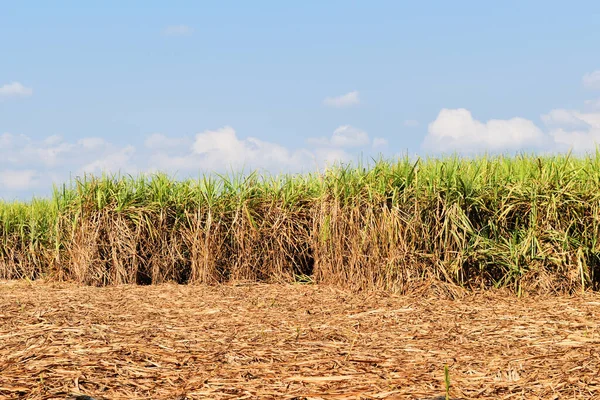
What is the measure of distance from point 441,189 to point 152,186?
412cm

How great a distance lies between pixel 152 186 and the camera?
28.2 ft

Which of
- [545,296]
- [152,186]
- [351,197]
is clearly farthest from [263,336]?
[152,186]

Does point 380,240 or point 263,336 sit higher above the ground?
point 380,240

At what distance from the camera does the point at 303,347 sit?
4.28 meters

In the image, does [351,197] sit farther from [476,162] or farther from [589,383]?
[589,383]

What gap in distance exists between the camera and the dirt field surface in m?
3.39

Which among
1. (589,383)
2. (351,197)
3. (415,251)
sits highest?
(351,197)

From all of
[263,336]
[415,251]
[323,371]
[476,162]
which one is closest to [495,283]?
[415,251]

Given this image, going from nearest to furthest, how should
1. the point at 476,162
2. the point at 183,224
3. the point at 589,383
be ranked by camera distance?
the point at 589,383, the point at 476,162, the point at 183,224

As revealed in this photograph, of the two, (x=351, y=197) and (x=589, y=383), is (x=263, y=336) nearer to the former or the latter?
(x=589, y=383)

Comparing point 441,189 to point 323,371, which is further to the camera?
point 441,189

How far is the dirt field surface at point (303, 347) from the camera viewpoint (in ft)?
11.1

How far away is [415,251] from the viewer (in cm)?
636

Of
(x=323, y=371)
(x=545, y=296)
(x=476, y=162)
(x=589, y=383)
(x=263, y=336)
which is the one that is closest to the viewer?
(x=589, y=383)
